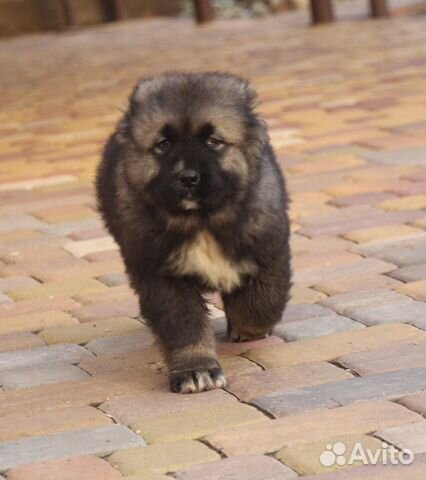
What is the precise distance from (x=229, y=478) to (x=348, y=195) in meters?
3.50

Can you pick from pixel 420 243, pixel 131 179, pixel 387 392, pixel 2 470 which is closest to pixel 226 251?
pixel 131 179

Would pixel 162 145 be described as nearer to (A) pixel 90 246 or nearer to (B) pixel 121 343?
(B) pixel 121 343

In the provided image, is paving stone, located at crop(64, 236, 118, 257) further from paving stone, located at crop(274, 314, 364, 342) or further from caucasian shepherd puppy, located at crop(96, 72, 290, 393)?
caucasian shepherd puppy, located at crop(96, 72, 290, 393)

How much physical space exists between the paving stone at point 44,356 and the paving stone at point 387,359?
3.02 feet

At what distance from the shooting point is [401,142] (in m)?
7.93

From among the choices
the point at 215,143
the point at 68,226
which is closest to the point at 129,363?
the point at 215,143

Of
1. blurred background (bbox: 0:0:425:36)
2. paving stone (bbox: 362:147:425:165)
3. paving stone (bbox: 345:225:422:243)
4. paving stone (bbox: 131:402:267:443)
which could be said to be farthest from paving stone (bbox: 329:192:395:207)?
blurred background (bbox: 0:0:425:36)

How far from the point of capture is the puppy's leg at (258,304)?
466 cm

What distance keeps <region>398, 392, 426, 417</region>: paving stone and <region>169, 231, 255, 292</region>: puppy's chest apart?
2.62 ft

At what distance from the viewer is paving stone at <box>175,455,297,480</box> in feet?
11.5

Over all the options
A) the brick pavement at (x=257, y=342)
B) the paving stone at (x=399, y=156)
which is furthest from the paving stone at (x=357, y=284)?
the paving stone at (x=399, y=156)

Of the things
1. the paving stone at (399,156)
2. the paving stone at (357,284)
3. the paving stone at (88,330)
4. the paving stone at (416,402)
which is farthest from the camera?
the paving stone at (399,156)

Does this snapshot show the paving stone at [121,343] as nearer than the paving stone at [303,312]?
Yes

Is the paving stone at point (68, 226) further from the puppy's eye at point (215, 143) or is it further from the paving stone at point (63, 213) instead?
the puppy's eye at point (215, 143)
